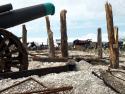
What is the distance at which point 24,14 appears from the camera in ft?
48.6

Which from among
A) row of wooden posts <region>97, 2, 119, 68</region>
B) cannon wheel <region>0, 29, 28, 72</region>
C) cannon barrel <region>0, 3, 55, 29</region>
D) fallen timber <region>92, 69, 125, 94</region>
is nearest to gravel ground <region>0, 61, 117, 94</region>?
fallen timber <region>92, 69, 125, 94</region>

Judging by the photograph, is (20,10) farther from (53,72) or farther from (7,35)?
(53,72)

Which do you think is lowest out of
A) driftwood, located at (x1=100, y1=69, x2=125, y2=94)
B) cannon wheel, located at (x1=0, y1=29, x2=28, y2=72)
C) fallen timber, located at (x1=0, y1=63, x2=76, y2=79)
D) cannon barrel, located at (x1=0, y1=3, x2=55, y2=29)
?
driftwood, located at (x1=100, y1=69, x2=125, y2=94)

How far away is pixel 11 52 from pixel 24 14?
1672 mm

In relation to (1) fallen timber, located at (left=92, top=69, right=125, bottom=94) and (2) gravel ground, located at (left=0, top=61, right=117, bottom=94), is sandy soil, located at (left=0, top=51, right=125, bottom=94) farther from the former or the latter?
(1) fallen timber, located at (left=92, top=69, right=125, bottom=94)

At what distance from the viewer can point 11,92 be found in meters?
9.72

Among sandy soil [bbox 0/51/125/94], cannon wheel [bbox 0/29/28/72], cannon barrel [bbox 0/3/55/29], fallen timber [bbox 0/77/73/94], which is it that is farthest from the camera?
cannon barrel [bbox 0/3/55/29]

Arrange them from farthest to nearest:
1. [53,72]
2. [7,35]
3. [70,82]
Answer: [7,35] < [53,72] < [70,82]

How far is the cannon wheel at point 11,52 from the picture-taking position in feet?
44.6

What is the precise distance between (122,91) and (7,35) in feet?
15.1

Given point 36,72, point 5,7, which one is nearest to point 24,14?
point 5,7

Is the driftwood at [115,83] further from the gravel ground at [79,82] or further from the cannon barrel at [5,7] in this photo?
the cannon barrel at [5,7]

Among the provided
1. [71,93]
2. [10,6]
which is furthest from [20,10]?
[71,93]

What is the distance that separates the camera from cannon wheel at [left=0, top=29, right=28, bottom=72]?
13.6 m
